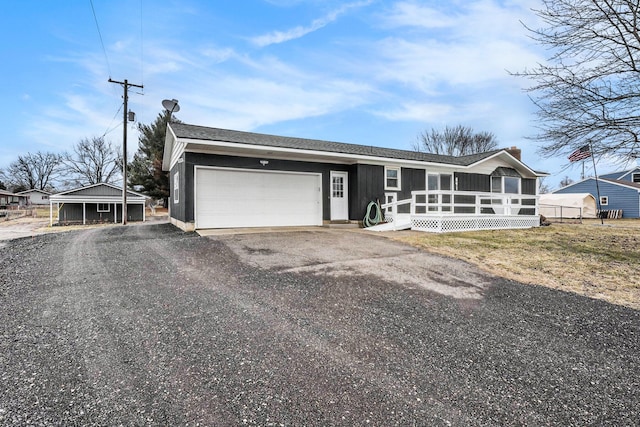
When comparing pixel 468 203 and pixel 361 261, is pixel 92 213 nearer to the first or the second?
pixel 361 261

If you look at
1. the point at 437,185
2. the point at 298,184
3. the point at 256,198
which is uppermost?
the point at 437,185

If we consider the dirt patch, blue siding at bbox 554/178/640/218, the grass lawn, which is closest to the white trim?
the grass lawn

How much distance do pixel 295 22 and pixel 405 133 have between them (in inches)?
1103

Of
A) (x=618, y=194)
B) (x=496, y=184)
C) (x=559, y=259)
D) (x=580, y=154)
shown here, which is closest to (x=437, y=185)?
(x=496, y=184)

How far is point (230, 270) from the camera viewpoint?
5168 millimetres

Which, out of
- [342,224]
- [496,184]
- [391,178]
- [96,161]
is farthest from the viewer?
[96,161]

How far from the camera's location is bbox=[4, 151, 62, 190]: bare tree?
5384 centimetres

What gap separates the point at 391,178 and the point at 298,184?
416 centimetres

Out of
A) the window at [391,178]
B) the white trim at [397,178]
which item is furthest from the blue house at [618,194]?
the window at [391,178]

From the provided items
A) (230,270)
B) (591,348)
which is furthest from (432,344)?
(230,270)

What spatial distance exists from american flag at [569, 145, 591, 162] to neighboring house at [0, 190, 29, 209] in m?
69.0

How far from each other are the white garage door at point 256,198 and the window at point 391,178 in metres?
2.99

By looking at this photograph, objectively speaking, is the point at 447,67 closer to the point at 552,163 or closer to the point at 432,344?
the point at 552,163

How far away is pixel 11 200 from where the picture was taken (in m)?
52.2
